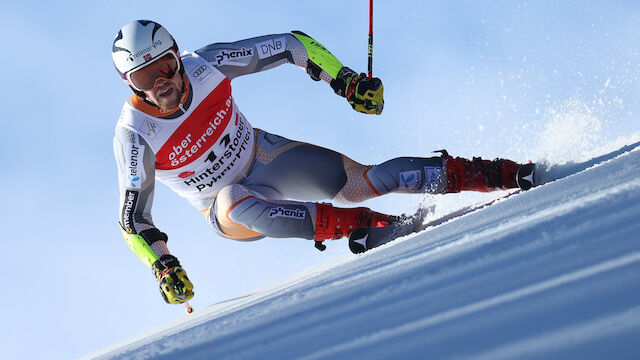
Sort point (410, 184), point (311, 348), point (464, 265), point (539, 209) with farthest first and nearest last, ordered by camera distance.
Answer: point (410, 184)
point (539, 209)
point (464, 265)
point (311, 348)

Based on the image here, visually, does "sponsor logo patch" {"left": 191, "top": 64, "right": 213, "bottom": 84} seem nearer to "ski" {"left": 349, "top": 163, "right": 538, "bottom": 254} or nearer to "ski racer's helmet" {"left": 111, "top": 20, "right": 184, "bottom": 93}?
"ski racer's helmet" {"left": 111, "top": 20, "right": 184, "bottom": 93}

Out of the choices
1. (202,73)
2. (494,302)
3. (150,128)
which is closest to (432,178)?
(202,73)

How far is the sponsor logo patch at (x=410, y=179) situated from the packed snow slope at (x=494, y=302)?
6.57 feet

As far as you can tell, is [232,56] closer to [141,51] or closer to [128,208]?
[141,51]

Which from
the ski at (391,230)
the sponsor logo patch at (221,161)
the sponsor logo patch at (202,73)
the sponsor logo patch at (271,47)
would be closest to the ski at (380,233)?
the ski at (391,230)

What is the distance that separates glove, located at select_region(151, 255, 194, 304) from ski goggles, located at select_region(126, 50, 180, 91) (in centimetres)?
100

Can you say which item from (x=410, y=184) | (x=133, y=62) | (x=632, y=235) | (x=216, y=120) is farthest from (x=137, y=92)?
(x=632, y=235)

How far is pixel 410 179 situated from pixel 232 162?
112 cm

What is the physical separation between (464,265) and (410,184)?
8.52 feet

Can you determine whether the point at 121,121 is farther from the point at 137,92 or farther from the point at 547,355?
→ the point at 547,355

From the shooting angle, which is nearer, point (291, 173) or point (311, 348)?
point (311, 348)

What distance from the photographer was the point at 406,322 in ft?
3.44

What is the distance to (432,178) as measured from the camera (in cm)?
380

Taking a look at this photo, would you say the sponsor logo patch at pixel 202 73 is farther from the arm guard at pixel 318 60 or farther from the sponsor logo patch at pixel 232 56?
the arm guard at pixel 318 60
